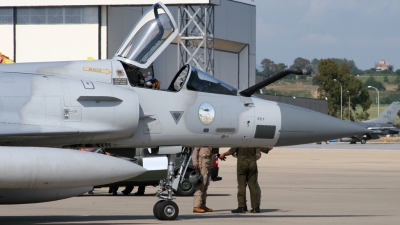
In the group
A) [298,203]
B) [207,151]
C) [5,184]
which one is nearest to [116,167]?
[5,184]

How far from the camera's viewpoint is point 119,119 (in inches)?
424

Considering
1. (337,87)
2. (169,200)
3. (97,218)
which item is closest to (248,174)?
(169,200)

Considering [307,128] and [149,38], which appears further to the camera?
[307,128]

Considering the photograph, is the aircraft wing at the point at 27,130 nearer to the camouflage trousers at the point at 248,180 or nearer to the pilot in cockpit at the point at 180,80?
the pilot in cockpit at the point at 180,80

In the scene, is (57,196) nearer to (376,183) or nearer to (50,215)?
(50,215)

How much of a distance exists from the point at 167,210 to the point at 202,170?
2.22m

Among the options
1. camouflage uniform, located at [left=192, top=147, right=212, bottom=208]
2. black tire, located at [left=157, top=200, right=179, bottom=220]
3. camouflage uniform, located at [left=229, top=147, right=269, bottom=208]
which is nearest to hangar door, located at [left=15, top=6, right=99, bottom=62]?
camouflage uniform, located at [left=192, top=147, right=212, bottom=208]

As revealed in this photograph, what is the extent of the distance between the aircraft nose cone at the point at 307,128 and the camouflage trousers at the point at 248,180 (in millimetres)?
1679

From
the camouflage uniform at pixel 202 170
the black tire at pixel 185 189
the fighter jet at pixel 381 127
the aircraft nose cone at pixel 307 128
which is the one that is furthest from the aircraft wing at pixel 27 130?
the fighter jet at pixel 381 127

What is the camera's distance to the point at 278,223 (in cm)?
1193

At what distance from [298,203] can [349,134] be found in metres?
4.10

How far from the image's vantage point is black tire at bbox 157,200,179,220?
11.9 m

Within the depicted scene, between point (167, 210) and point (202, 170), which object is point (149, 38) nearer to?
point (167, 210)

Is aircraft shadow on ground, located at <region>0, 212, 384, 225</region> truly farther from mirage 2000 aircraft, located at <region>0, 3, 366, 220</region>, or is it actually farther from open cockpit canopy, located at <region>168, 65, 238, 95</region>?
open cockpit canopy, located at <region>168, 65, 238, 95</region>
